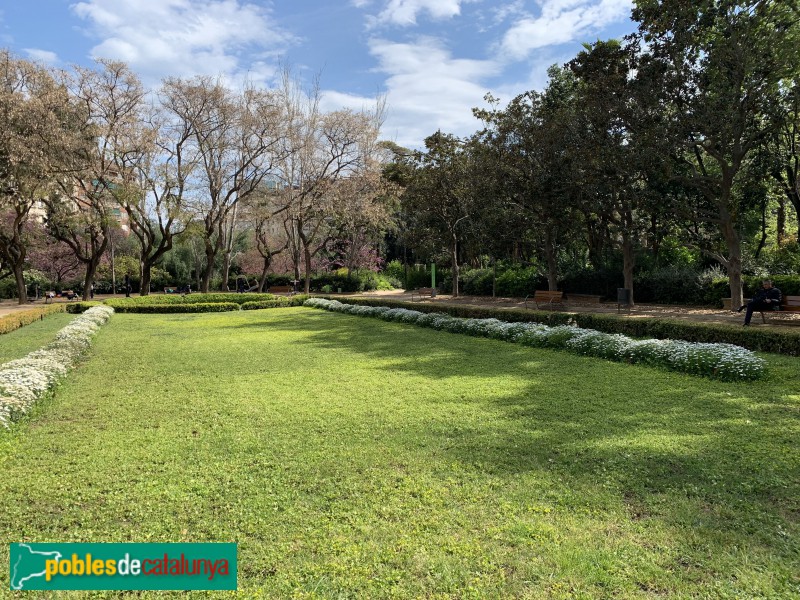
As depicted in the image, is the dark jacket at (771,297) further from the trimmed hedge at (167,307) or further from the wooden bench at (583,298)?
the trimmed hedge at (167,307)

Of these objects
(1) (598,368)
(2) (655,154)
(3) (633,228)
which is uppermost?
(2) (655,154)

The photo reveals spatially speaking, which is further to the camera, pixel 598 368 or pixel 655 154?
pixel 655 154

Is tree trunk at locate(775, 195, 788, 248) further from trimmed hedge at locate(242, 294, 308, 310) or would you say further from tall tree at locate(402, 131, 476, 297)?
trimmed hedge at locate(242, 294, 308, 310)

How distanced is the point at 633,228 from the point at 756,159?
396cm

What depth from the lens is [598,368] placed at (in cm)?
786

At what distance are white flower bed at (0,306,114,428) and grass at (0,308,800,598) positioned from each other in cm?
26

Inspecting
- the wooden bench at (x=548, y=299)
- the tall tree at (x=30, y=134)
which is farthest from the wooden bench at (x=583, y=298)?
the tall tree at (x=30, y=134)

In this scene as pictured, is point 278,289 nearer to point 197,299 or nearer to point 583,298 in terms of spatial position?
point 197,299

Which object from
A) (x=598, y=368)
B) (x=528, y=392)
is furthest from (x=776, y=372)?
(x=528, y=392)

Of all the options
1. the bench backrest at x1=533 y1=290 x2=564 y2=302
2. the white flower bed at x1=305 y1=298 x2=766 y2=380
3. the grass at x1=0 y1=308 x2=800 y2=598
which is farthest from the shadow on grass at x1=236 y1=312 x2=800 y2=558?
the bench backrest at x1=533 y1=290 x2=564 y2=302

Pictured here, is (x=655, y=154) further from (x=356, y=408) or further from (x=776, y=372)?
(x=356, y=408)

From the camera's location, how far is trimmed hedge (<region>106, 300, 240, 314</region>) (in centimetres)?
Result: 2236

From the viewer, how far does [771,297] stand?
403 inches

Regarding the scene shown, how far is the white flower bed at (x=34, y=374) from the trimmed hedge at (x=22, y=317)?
544 cm
